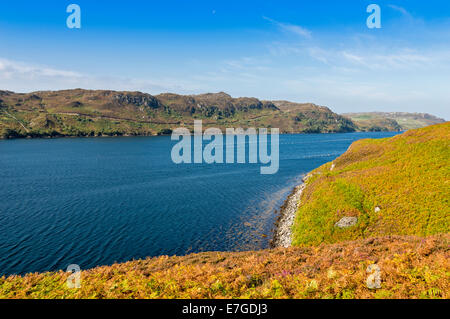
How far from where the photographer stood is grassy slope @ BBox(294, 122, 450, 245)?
28562mm

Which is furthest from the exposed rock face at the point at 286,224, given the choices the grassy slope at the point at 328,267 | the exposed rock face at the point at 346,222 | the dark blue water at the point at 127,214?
the exposed rock face at the point at 346,222

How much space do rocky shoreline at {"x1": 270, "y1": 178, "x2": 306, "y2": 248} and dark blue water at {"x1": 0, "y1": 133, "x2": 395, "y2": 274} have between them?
1.68 meters

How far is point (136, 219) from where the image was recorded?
4788cm

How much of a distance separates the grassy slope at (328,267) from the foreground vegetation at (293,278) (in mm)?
50

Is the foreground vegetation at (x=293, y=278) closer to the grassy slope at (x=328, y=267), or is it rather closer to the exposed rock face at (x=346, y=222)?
the grassy slope at (x=328, y=267)

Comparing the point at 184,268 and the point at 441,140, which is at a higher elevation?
the point at 441,140

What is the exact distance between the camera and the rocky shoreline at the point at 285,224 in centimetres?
3641

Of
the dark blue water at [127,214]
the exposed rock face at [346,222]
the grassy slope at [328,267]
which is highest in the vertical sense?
the grassy slope at [328,267]

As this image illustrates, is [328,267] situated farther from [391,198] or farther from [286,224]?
[286,224]

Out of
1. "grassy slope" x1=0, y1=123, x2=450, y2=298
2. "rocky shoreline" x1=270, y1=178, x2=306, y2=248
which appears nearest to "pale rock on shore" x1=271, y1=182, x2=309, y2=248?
"rocky shoreline" x1=270, y1=178, x2=306, y2=248

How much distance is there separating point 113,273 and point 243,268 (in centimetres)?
1053

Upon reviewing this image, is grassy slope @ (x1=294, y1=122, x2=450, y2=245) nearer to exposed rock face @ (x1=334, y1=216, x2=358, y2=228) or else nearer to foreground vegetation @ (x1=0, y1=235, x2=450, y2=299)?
exposed rock face @ (x1=334, y1=216, x2=358, y2=228)
